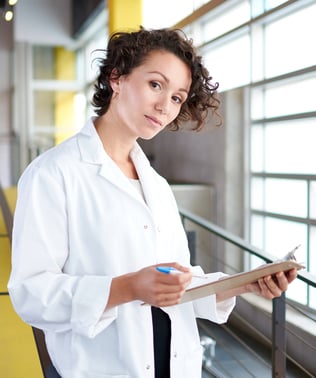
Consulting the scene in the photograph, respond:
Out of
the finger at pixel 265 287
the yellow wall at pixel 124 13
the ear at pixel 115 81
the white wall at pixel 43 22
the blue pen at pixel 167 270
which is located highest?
the white wall at pixel 43 22

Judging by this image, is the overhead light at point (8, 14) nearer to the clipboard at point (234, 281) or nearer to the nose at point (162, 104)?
the nose at point (162, 104)

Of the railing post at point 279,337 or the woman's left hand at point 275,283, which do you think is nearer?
the woman's left hand at point 275,283

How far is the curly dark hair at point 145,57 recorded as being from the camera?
139cm

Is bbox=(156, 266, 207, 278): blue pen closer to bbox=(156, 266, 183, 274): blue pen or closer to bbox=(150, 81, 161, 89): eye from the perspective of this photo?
bbox=(156, 266, 183, 274): blue pen

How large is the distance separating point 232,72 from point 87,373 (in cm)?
657

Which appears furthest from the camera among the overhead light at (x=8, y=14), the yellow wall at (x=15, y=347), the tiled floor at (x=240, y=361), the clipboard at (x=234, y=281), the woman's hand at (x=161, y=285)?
the tiled floor at (x=240, y=361)

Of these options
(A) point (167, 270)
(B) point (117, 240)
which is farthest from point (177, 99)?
(A) point (167, 270)

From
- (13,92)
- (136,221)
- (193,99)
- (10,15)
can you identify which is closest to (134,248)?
(136,221)

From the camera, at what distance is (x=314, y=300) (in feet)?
19.6

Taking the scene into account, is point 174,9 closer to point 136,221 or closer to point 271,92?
point 271,92

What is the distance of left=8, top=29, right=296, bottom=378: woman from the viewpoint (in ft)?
3.85

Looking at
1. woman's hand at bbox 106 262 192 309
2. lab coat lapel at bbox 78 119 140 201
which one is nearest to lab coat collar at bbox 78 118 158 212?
lab coat lapel at bbox 78 119 140 201

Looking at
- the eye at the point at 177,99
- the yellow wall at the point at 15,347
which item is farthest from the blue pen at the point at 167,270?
the yellow wall at the point at 15,347

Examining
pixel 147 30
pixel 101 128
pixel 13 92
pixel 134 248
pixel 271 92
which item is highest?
pixel 13 92
